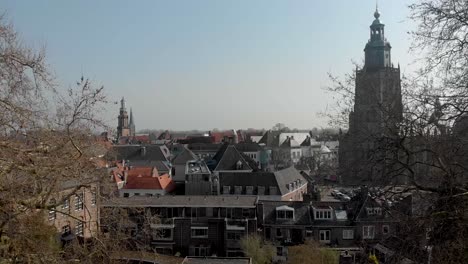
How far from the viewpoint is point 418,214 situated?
6816mm

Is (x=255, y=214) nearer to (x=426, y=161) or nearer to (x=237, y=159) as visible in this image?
(x=237, y=159)

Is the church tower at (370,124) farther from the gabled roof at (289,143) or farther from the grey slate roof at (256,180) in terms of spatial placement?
the gabled roof at (289,143)

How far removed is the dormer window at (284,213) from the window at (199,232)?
4.54m

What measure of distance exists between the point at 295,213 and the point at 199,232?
19.8 feet

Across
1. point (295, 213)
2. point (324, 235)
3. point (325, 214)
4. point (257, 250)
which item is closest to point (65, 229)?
point (257, 250)

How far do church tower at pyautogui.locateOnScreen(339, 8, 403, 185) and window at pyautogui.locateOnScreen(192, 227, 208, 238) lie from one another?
21.6 metres

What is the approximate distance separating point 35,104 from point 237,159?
36.7m

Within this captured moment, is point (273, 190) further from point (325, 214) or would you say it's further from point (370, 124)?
point (370, 124)

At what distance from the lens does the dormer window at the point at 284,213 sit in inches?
1130

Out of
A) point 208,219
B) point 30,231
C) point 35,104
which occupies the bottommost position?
point 208,219

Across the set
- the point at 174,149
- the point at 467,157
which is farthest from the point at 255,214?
the point at 174,149

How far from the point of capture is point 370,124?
25.7 feet

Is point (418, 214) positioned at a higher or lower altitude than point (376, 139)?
lower

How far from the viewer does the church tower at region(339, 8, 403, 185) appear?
23.8 ft
